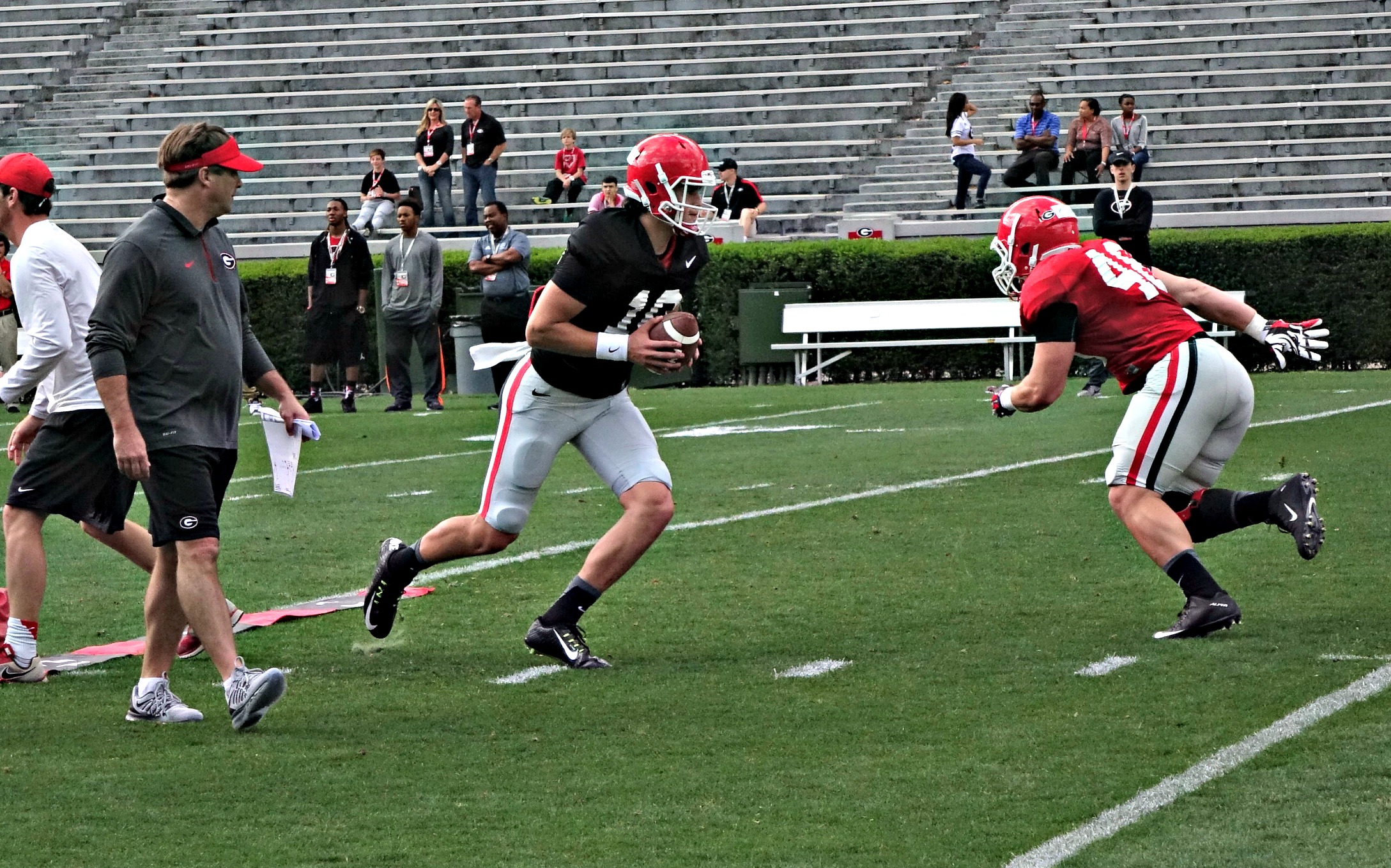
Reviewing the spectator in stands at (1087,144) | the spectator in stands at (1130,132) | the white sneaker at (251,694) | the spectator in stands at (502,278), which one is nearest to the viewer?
the white sneaker at (251,694)

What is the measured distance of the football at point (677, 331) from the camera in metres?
6.12

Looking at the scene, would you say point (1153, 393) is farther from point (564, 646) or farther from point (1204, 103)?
point (1204, 103)

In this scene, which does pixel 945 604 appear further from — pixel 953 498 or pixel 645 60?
pixel 645 60

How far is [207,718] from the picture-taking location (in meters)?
5.79

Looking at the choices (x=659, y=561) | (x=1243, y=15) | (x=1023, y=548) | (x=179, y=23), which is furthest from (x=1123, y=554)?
(x=179, y=23)

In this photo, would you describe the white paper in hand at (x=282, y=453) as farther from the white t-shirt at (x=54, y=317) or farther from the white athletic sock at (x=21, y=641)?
the white athletic sock at (x=21, y=641)

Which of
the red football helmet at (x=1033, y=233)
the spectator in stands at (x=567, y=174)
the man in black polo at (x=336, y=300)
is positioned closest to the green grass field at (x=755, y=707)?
the red football helmet at (x=1033, y=233)

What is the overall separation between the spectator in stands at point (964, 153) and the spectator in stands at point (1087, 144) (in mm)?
1167

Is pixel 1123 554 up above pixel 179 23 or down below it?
below

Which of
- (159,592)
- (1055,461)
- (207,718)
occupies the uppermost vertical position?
(159,592)

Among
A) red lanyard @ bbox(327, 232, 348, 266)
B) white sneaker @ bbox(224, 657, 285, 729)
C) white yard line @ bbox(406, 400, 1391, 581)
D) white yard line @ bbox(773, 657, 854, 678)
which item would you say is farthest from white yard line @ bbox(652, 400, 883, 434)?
white sneaker @ bbox(224, 657, 285, 729)

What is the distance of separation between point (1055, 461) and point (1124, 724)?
6.50m

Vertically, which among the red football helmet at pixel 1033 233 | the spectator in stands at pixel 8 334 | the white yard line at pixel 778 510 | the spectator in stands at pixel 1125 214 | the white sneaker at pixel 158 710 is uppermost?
the red football helmet at pixel 1033 233

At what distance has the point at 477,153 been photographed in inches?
948
